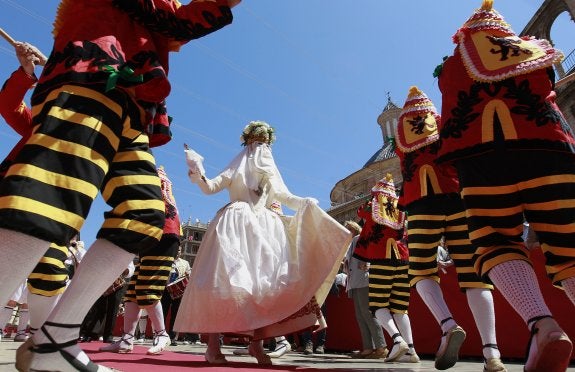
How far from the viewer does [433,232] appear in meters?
3.33

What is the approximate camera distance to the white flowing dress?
292 cm

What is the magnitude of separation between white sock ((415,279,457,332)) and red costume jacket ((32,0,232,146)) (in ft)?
7.87

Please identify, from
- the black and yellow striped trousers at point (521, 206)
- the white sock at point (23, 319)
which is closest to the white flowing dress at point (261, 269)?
the black and yellow striped trousers at point (521, 206)

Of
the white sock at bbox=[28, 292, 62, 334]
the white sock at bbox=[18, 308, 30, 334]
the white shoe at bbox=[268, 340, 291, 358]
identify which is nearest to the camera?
the white sock at bbox=[28, 292, 62, 334]

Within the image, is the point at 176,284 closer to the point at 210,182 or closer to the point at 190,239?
the point at 210,182

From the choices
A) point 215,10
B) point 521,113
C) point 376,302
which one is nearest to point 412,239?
point 521,113

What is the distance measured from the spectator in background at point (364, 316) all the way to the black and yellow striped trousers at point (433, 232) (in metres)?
2.52

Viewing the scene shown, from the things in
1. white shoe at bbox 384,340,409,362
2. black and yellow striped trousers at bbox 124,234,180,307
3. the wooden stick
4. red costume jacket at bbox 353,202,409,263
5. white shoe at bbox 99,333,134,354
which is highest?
the wooden stick

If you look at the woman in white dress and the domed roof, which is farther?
the domed roof

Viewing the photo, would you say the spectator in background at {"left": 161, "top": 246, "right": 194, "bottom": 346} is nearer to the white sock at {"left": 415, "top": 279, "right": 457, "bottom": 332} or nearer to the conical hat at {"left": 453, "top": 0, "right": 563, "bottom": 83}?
the white sock at {"left": 415, "top": 279, "right": 457, "bottom": 332}

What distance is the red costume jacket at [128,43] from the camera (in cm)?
161

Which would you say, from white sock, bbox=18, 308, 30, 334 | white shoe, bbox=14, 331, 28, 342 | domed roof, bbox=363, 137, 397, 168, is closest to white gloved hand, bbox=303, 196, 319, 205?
white shoe, bbox=14, 331, 28, 342

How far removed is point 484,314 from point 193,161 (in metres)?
2.54

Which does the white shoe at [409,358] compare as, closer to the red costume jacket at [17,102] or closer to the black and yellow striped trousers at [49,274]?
the black and yellow striped trousers at [49,274]
